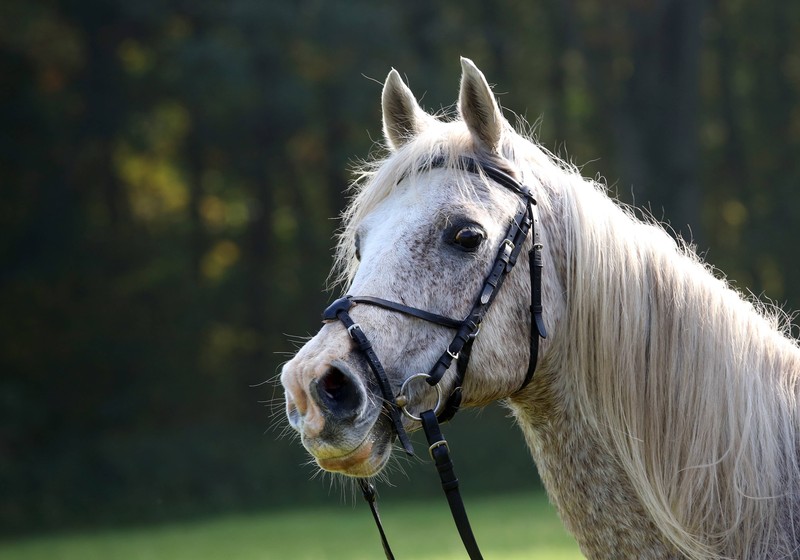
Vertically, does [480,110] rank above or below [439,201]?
above

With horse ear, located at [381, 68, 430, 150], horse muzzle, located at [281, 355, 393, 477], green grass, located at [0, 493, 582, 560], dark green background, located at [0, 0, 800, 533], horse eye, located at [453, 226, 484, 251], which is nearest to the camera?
horse muzzle, located at [281, 355, 393, 477]

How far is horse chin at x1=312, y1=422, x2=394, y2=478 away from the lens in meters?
2.75

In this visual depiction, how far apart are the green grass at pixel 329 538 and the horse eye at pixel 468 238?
24.8ft

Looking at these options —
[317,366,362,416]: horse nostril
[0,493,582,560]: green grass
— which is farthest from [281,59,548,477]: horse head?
[0,493,582,560]: green grass

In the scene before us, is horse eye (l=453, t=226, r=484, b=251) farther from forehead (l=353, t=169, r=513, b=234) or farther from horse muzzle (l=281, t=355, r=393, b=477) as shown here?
horse muzzle (l=281, t=355, r=393, b=477)

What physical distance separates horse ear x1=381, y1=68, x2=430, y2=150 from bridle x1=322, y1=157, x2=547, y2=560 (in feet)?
1.50

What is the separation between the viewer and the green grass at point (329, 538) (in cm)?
1122

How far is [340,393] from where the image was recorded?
2.73 metres

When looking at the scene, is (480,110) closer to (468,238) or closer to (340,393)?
(468,238)

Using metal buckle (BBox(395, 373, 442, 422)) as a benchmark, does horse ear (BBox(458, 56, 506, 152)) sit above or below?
above

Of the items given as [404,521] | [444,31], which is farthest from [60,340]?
[444,31]

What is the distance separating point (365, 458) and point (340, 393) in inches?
8.5

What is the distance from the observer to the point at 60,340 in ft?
62.2

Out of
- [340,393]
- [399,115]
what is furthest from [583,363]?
[399,115]
